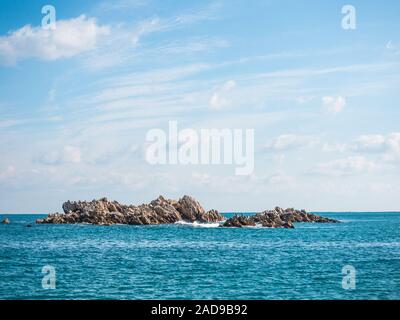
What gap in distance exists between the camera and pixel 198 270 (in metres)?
52.2

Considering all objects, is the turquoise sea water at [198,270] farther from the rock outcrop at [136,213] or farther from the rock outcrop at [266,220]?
the rock outcrop at [136,213]

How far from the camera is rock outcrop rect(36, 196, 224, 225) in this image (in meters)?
142

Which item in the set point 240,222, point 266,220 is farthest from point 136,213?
point 266,220

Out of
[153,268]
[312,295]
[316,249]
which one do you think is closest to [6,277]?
[153,268]

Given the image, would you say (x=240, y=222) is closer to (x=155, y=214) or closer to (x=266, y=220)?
(x=266, y=220)

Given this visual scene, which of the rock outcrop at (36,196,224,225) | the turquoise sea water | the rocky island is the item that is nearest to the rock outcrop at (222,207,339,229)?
the rocky island

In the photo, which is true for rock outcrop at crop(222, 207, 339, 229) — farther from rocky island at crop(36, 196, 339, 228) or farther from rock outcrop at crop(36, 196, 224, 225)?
rock outcrop at crop(36, 196, 224, 225)

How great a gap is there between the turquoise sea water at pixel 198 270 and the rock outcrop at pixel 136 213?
2273 inches

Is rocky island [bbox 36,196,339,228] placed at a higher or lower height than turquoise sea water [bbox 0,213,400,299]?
higher

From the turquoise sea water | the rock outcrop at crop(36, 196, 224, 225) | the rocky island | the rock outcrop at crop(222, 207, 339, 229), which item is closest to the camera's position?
the turquoise sea water

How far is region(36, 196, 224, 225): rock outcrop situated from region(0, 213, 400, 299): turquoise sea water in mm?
57722

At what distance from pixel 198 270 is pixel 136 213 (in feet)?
307
